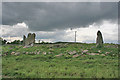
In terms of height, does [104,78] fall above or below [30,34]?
below

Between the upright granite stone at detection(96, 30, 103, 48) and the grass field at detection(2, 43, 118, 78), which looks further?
the upright granite stone at detection(96, 30, 103, 48)

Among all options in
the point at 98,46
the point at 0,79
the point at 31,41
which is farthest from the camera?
the point at 31,41

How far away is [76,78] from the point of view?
346 inches

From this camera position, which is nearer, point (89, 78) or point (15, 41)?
point (89, 78)

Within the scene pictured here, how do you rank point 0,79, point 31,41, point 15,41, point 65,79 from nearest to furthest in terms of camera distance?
point 65,79
point 0,79
point 31,41
point 15,41

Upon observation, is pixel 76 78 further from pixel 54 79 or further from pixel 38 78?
pixel 38 78

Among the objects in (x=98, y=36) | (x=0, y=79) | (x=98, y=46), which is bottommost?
(x=0, y=79)

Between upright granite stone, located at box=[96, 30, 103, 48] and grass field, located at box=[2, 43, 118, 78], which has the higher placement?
upright granite stone, located at box=[96, 30, 103, 48]

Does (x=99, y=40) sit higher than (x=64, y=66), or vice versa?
(x=99, y=40)

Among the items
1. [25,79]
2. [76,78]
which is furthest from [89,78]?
[25,79]

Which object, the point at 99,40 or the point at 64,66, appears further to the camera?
the point at 99,40

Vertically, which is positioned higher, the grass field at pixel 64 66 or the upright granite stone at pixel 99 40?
the upright granite stone at pixel 99 40

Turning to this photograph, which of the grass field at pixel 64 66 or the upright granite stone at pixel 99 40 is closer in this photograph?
the grass field at pixel 64 66

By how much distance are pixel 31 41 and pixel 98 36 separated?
18.7 metres
